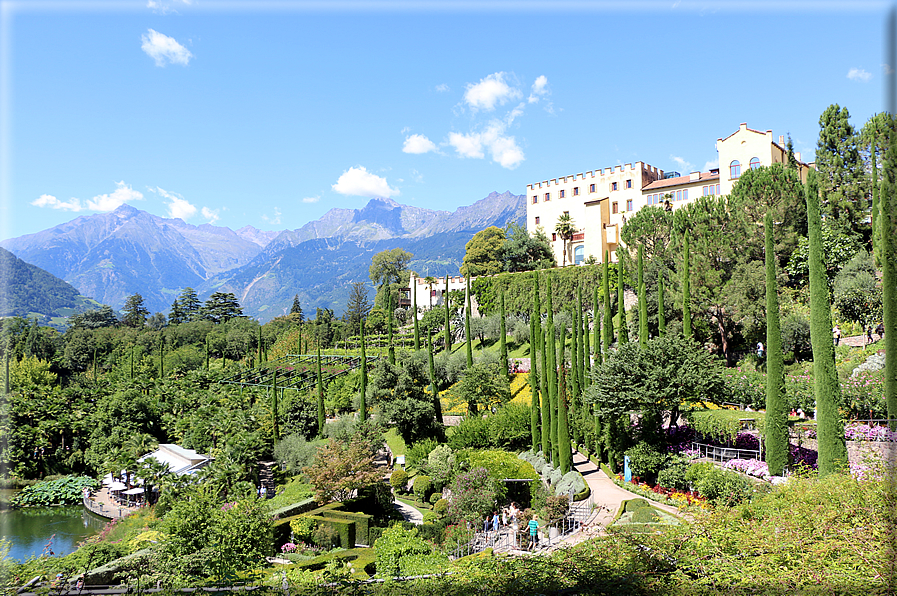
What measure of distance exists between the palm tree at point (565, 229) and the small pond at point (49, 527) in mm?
41710

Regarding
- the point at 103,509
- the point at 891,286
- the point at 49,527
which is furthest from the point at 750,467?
the point at 49,527

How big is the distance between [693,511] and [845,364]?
17.9 m

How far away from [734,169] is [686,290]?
731 inches

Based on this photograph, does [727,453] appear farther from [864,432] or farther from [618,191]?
[618,191]

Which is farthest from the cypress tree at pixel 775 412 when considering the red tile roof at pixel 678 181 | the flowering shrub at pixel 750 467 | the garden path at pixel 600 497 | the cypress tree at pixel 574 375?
the red tile roof at pixel 678 181

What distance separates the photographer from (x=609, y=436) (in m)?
23.2

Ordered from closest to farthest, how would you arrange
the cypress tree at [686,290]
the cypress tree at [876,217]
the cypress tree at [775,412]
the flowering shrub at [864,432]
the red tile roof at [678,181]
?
the flowering shrub at [864,432], the cypress tree at [775,412], the cypress tree at [876,217], the cypress tree at [686,290], the red tile roof at [678,181]

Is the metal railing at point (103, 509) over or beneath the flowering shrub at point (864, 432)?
beneath

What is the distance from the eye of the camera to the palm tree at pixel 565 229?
52341 mm

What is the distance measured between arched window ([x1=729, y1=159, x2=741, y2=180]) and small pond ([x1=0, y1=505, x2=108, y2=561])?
46.0 metres

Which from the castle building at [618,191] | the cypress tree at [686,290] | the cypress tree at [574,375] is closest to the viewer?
the cypress tree at [574,375]

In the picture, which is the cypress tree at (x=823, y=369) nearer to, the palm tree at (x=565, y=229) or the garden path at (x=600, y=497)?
the garden path at (x=600, y=497)

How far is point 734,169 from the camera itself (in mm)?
42031

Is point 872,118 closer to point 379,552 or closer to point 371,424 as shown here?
point 371,424
